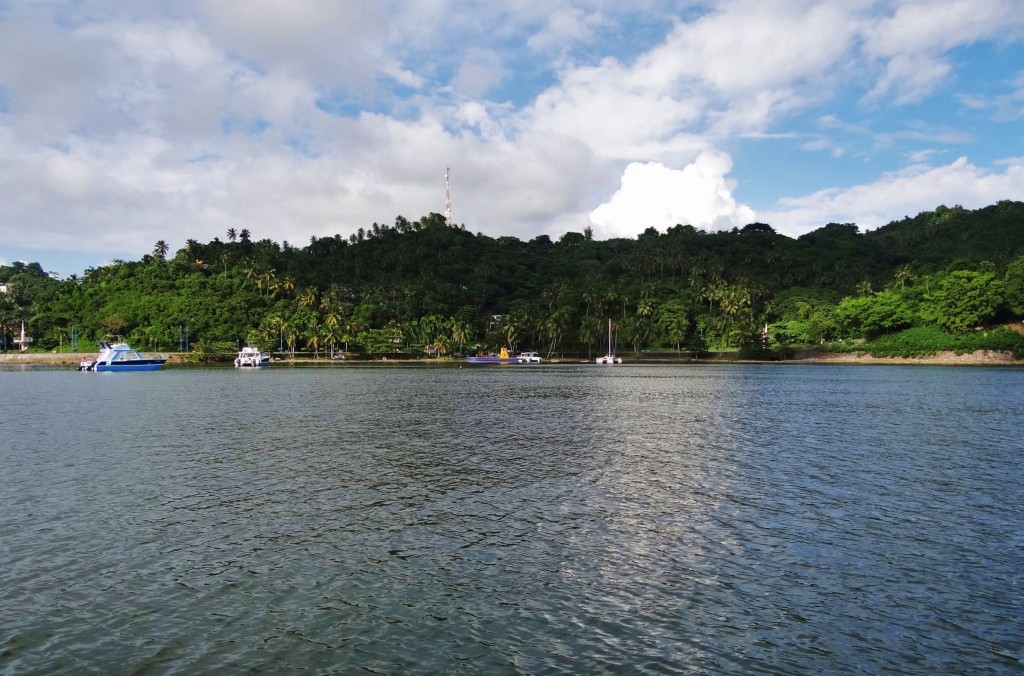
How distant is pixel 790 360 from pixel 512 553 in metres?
170

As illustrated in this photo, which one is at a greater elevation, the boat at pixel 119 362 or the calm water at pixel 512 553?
the boat at pixel 119 362

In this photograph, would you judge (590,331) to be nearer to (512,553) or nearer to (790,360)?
(790,360)

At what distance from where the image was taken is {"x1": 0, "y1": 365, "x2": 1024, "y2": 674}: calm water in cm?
1191

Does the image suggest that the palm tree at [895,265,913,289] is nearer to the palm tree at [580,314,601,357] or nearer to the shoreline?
the shoreline

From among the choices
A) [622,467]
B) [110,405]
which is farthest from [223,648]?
[110,405]

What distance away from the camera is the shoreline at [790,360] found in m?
142

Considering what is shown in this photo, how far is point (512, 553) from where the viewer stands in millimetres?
17406

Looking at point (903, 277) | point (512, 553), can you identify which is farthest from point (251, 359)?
point (903, 277)

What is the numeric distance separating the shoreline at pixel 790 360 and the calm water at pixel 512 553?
126246 mm

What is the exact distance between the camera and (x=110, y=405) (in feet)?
197

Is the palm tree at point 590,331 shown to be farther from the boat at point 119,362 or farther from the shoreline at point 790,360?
the boat at point 119,362

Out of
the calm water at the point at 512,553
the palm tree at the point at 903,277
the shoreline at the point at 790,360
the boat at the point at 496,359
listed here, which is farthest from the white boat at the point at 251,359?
the palm tree at the point at 903,277

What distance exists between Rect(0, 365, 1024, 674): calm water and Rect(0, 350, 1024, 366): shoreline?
126246 millimetres

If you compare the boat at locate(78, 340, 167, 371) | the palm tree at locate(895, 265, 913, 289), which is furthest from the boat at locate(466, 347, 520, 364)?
the palm tree at locate(895, 265, 913, 289)
